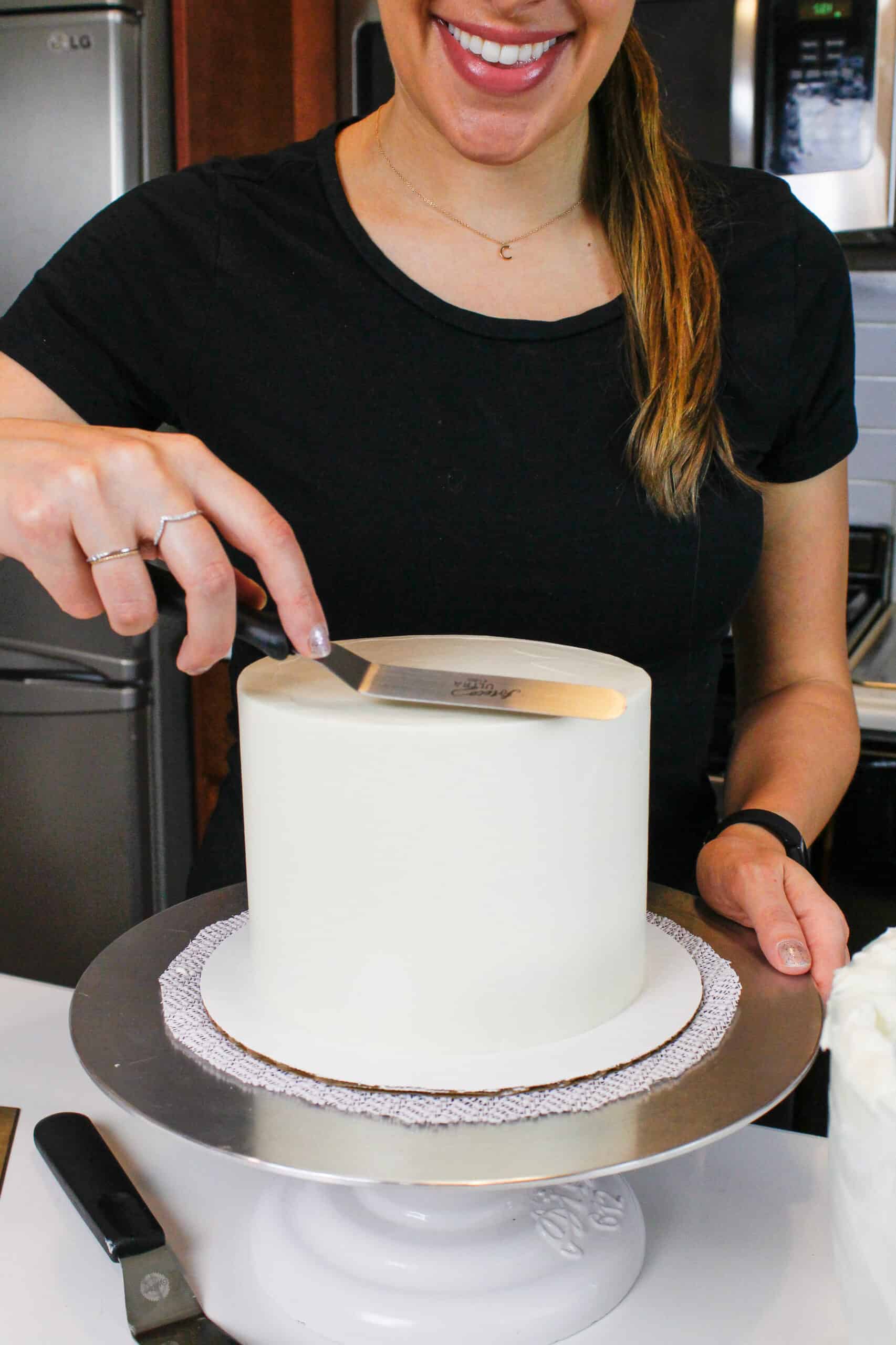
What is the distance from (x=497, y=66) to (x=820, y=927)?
0.59 metres

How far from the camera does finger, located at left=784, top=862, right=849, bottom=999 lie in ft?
2.38

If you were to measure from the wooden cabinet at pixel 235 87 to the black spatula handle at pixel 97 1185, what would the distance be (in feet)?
4.57

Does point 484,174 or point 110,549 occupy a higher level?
point 484,174

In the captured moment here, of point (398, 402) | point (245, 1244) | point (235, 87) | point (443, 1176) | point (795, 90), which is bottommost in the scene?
point (245, 1244)

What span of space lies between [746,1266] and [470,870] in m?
0.24

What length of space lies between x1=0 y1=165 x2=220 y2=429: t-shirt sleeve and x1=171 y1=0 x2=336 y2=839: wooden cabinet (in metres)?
1.07

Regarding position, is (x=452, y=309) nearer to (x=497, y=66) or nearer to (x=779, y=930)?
(x=497, y=66)

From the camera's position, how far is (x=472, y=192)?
1.04m

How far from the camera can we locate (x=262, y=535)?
0.63 metres

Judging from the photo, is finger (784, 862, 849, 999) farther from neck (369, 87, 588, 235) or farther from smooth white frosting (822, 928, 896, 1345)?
neck (369, 87, 588, 235)

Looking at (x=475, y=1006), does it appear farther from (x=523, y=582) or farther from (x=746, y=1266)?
(x=523, y=582)

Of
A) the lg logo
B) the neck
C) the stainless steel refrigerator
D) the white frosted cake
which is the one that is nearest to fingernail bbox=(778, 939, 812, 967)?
the white frosted cake

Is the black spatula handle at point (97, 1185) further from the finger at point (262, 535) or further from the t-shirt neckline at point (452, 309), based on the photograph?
the t-shirt neckline at point (452, 309)

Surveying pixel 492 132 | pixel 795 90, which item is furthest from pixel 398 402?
pixel 795 90
